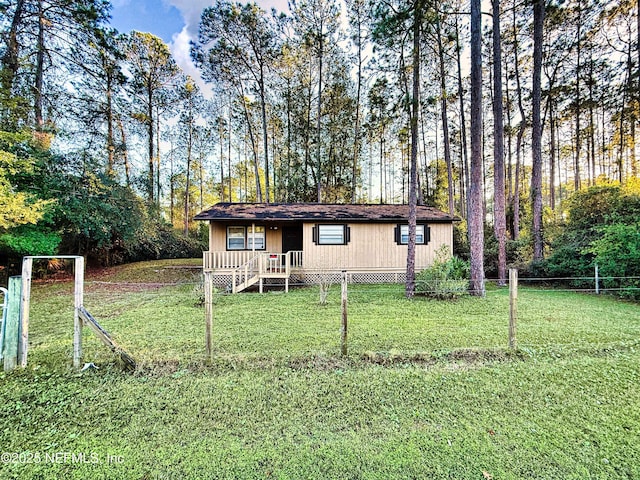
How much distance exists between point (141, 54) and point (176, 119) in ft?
13.8

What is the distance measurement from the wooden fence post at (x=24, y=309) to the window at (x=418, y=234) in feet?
34.7

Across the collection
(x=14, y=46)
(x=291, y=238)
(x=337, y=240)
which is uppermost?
(x=14, y=46)

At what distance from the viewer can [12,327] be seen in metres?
3.27

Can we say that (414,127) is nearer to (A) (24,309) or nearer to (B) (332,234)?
(B) (332,234)

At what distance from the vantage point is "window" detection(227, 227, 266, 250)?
11.5m

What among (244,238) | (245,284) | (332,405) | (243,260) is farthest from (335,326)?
(244,238)

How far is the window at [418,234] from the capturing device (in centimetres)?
1144

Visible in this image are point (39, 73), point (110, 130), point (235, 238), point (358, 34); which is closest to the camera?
point (39, 73)

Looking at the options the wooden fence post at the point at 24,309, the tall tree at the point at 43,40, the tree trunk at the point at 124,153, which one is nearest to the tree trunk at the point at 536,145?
the wooden fence post at the point at 24,309

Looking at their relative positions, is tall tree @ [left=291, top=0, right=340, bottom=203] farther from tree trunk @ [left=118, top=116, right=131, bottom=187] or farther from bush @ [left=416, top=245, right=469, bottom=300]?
bush @ [left=416, top=245, right=469, bottom=300]

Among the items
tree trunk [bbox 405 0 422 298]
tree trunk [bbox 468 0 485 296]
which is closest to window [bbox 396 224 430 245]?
tree trunk [bbox 468 0 485 296]

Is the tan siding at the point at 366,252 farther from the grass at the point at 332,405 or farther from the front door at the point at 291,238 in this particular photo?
the grass at the point at 332,405

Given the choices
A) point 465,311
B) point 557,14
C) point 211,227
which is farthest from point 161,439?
point 557,14

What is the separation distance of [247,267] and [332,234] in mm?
3742
